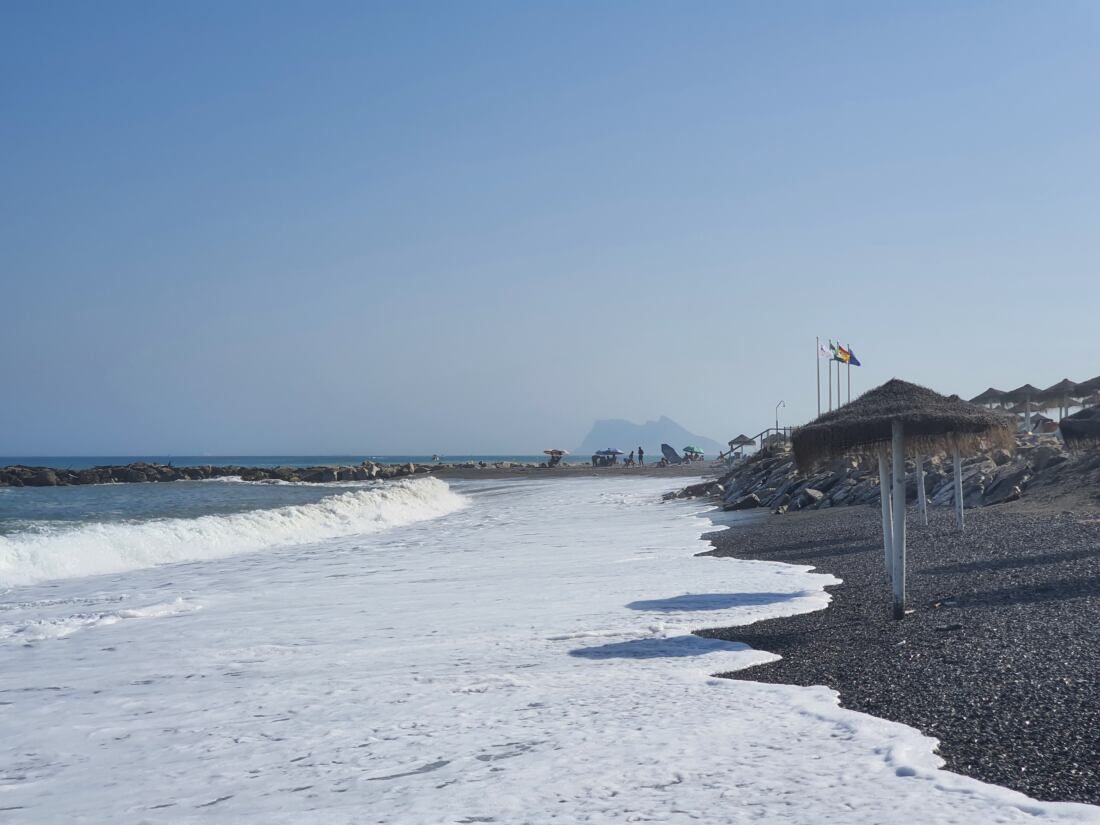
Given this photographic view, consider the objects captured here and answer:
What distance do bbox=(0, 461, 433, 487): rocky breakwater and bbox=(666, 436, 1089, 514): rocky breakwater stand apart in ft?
125

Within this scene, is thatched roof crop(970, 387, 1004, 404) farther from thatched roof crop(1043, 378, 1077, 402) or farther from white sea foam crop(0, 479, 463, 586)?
white sea foam crop(0, 479, 463, 586)

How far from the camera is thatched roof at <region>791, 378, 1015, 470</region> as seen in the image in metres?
9.59

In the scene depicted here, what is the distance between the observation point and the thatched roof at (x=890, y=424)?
959cm

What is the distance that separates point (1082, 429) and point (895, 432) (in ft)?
36.5

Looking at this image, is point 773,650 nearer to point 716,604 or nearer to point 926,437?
point 716,604

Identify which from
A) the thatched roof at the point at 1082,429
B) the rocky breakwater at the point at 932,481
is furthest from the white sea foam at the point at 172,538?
the thatched roof at the point at 1082,429

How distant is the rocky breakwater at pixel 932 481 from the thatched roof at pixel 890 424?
5840mm

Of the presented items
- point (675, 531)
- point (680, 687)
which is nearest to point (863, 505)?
point (675, 531)

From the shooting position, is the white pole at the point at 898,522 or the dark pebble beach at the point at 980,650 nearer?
the dark pebble beach at the point at 980,650

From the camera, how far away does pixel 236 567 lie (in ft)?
58.0

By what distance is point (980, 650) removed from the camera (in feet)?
23.3

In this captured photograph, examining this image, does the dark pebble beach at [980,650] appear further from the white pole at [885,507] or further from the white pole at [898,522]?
the white pole at [885,507]

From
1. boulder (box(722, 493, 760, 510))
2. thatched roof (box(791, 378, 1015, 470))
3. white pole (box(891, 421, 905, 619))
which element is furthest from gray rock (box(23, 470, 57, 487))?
white pole (box(891, 421, 905, 619))

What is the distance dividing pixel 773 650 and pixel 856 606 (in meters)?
2.24
